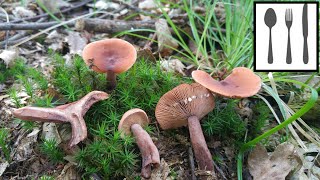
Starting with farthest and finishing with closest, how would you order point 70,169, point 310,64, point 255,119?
point 310,64
point 255,119
point 70,169

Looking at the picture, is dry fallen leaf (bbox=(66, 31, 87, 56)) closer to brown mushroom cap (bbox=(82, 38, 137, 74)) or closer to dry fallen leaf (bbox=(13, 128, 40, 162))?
brown mushroom cap (bbox=(82, 38, 137, 74))

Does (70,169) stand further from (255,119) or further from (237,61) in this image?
(237,61)

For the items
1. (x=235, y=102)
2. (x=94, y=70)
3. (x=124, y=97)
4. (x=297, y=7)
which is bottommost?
(x=235, y=102)

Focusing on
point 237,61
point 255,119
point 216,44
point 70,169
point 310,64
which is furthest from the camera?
point 216,44

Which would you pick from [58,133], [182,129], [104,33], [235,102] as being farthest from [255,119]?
[104,33]

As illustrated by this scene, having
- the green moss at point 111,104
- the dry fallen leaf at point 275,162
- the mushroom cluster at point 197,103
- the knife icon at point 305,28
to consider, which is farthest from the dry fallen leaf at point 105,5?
the dry fallen leaf at point 275,162

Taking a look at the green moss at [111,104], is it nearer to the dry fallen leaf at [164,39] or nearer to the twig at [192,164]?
the twig at [192,164]

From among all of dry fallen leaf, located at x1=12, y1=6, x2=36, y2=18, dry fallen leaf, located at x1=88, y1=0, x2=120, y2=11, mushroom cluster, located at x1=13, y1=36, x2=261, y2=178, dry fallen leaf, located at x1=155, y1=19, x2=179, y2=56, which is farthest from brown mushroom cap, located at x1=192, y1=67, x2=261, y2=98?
dry fallen leaf, located at x1=12, y1=6, x2=36, y2=18
